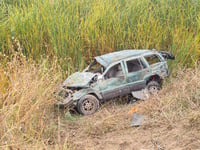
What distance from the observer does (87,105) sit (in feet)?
23.4

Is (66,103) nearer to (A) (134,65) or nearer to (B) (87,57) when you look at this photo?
(A) (134,65)

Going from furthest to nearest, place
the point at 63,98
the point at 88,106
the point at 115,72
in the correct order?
the point at 115,72 → the point at 88,106 → the point at 63,98

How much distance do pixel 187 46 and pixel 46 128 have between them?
13.8 feet

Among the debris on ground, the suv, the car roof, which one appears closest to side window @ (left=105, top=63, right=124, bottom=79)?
the suv

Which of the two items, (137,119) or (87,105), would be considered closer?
(137,119)

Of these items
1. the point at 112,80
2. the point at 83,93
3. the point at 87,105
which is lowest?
the point at 87,105

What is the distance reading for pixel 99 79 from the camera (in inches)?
288

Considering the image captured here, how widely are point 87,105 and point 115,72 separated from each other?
1.03 m

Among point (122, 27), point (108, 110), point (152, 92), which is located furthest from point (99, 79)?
point (122, 27)

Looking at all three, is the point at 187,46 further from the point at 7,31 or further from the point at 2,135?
the point at 2,135

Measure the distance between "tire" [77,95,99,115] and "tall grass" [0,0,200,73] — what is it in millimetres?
A: 1328

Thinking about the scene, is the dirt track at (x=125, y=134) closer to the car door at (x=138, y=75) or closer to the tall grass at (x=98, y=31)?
the car door at (x=138, y=75)

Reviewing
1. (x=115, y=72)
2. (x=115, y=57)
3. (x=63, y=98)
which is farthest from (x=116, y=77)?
(x=63, y=98)

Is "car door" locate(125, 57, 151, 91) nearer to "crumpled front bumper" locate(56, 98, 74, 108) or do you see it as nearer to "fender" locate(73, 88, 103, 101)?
"fender" locate(73, 88, 103, 101)
